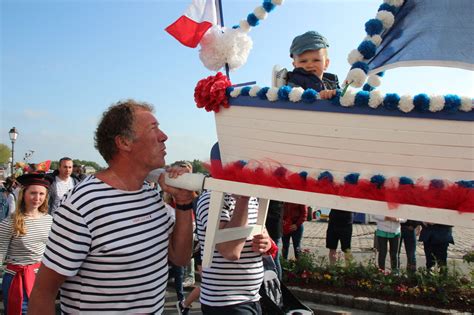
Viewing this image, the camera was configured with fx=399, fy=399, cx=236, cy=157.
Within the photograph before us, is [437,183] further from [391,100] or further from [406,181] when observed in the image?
[391,100]

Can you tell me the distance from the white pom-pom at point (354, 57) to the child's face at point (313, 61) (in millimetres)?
599

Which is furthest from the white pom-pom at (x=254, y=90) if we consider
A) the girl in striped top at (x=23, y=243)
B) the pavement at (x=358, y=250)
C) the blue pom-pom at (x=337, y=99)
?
the pavement at (x=358, y=250)

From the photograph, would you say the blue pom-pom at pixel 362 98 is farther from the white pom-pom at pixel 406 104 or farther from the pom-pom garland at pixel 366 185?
the pom-pom garland at pixel 366 185

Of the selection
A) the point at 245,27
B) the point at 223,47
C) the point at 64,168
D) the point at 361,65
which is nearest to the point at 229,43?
the point at 223,47

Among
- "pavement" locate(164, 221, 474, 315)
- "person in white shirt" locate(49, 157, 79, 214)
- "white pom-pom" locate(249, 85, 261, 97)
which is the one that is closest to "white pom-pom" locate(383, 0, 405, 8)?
"white pom-pom" locate(249, 85, 261, 97)

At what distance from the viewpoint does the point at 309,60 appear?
261 centimetres

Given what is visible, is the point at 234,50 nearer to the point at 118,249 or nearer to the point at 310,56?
the point at 310,56

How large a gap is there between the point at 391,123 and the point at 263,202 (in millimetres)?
1218

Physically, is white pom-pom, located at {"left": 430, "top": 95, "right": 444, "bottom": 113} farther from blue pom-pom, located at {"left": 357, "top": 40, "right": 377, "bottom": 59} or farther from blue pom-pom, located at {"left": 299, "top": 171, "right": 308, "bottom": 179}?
blue pom-pom, located at {"left": 299, "top": 171, "right": 308, "bottom": 179}

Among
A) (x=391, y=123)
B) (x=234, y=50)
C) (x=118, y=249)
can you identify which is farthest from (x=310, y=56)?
(x=118, y=249)

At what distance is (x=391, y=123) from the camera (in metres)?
1.75

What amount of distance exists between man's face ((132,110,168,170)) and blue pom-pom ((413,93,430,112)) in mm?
1180

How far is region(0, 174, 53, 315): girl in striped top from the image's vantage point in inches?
148

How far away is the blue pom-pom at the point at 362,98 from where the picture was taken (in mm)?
1771
